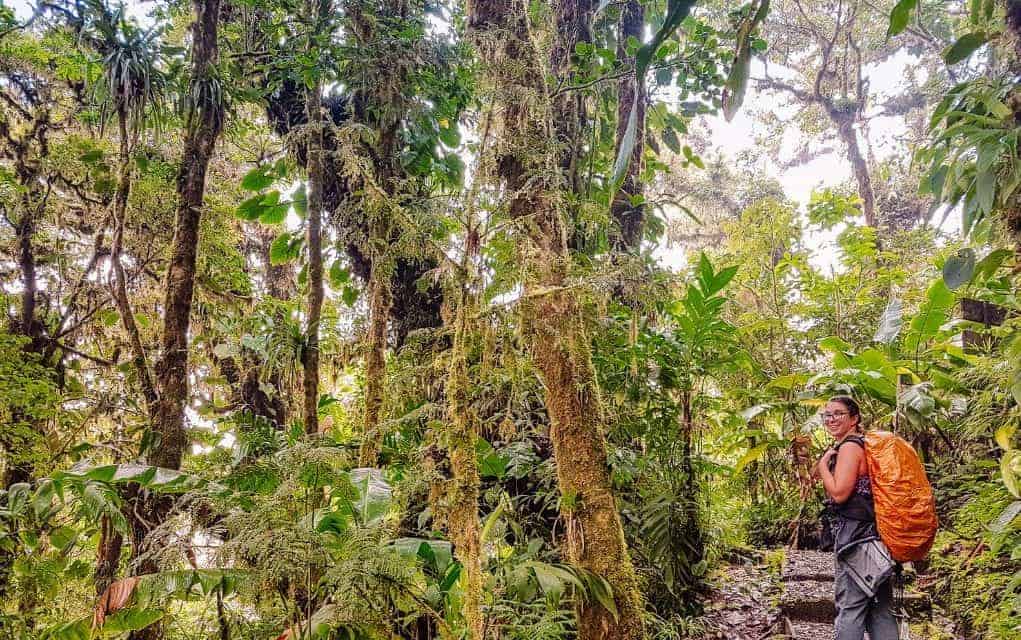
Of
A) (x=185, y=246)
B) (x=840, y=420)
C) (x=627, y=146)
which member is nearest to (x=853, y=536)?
(x=840, y=420)

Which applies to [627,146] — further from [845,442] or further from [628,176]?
[628,176]

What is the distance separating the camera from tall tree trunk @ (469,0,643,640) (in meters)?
2.11

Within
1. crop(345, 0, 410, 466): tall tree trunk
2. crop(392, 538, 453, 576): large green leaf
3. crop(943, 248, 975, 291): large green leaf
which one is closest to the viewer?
crop(392, 538, 453, 576): large green leaf

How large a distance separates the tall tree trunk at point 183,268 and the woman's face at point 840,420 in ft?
11.5

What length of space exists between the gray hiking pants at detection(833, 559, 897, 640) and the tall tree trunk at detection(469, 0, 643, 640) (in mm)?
1204

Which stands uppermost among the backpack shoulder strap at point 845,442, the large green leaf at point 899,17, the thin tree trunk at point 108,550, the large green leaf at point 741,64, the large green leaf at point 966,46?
the large green leaf at point 966,46

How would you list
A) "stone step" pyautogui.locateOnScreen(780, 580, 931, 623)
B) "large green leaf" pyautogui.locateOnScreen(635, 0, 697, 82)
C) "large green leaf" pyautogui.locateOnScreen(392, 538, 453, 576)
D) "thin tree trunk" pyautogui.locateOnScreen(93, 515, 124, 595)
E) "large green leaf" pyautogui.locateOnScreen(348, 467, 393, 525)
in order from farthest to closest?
"stone step" pyautogui.locateOnScreen(780, 580, 931, 623)
"thin tree trunk" pyautogui.locateOnScreen(93, 515, 124, 595)
"large green leaf" pyautogui.locateOnScreen(348, 467, 393, 525)
"large green leaf" pyautogui.locateOnScreen(392, 538, 453, 576)
"large green leaf" pyautogui.locateOnScreen(635, 0, 697, 82)

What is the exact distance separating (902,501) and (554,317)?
5.56 feet

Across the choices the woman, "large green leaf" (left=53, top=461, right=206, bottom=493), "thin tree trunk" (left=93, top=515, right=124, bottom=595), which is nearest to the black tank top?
the woman

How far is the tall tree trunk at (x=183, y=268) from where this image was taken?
3188 millimetres

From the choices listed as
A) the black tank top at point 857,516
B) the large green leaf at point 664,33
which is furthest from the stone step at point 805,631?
the large green leaf at point 664,33

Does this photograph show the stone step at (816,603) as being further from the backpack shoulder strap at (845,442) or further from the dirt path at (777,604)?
the backpack shoulder strap at (845,442)

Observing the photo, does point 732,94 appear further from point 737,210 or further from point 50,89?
point 737,210

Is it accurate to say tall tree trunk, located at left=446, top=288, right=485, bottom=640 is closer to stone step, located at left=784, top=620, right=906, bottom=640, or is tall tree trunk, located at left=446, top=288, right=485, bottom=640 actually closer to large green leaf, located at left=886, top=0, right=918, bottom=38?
large green leaf, located at left=886, top=0, right=918, bottom=38
